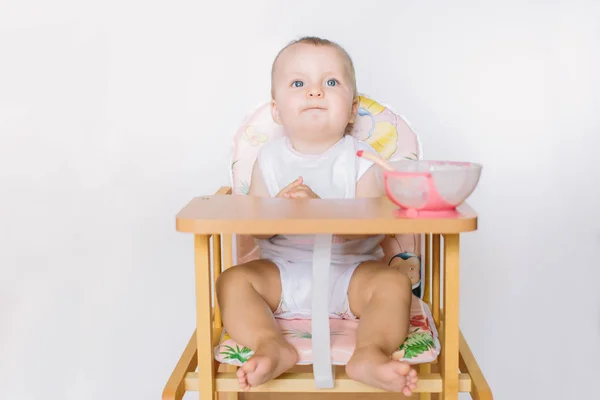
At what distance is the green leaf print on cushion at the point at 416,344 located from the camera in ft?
4.76

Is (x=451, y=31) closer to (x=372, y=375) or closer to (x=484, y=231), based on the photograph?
(x=484, y=231)

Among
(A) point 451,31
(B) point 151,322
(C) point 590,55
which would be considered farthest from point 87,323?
(C) point 590,55

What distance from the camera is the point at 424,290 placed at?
187 cm

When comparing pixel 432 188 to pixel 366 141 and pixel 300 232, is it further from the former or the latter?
pixel 366 141

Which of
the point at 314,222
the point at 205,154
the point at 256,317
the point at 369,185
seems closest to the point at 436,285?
the point at 369,185

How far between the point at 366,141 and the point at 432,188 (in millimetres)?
542

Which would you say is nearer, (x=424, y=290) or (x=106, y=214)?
(x=424, y=290)

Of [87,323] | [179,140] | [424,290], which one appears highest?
[179,140]

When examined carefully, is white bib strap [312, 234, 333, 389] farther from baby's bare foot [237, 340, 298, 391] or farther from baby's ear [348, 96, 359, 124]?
baby's ear [348, 96, 359, 124]

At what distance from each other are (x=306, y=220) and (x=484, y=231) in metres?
1.29

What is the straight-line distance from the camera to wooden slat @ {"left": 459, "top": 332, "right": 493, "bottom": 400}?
145 centimetres

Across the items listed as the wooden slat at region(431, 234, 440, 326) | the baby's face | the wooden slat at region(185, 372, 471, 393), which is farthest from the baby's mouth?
the wooden slat at region(185, 372, 471, 393)

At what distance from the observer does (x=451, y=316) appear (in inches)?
55.4

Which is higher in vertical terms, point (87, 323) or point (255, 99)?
point (255, 99)
